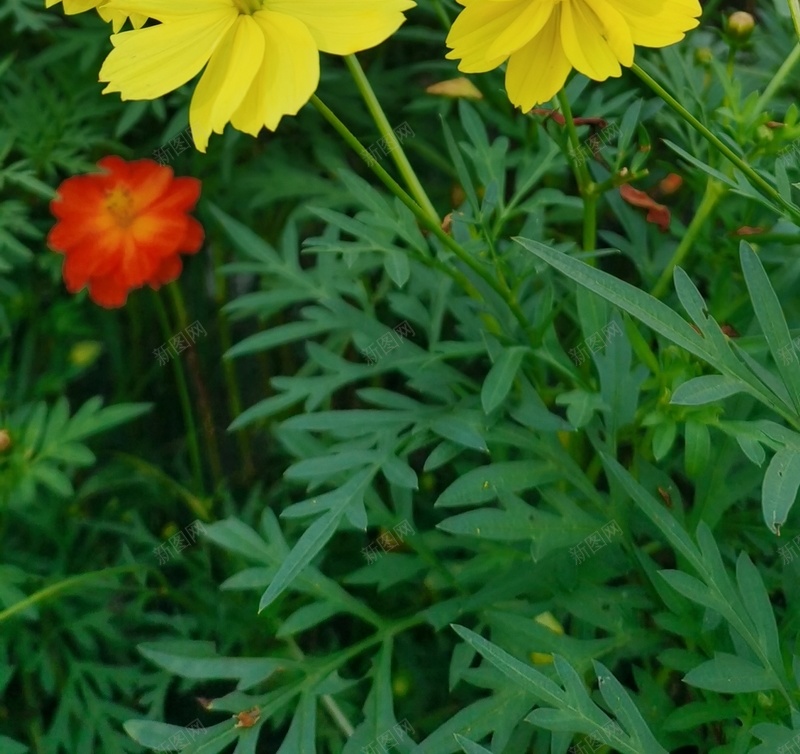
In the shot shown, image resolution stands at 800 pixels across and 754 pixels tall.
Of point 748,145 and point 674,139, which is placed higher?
point 748,145

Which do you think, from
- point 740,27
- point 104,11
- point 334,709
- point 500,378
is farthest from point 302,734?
point 740,27

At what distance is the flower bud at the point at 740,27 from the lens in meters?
0.78

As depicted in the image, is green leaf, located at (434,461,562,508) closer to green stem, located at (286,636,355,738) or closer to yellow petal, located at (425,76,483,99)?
green stem, located at (286,636,355,738)

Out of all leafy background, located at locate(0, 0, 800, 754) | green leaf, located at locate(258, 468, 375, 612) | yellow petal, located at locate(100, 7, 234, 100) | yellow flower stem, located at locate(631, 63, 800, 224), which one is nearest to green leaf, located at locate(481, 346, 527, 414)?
leafy background, located at locate(0, 0, 800, 754)

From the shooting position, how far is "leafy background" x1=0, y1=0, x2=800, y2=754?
0.63 m

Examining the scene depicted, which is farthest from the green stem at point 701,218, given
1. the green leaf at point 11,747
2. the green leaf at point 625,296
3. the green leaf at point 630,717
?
the green leaf at point 11,747

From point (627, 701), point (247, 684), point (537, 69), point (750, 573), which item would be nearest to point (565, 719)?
point (627, 701)

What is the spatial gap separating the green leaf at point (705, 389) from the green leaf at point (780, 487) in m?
0.05

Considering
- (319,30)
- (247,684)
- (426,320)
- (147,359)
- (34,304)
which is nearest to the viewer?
(319,30)

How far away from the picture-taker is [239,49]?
48 cm

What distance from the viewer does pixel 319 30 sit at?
0.48 metres

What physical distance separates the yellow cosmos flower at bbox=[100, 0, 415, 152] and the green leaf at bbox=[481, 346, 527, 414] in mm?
277

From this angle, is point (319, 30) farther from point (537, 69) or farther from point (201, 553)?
point (201, 553)

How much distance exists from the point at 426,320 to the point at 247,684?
1.18ft
